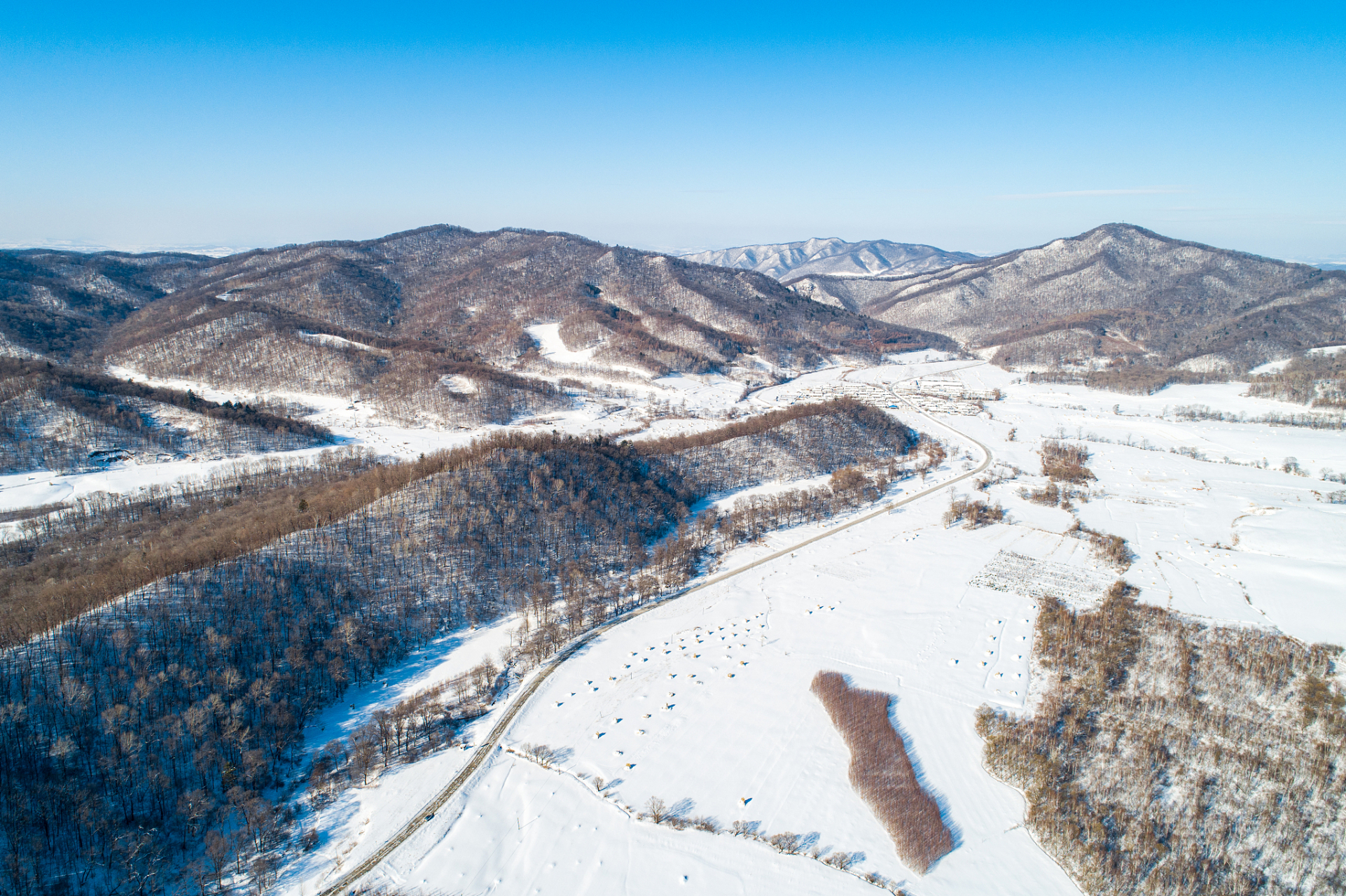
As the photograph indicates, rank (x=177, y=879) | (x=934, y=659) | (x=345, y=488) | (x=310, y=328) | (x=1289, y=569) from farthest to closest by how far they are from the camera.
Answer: (x=310, y=328) → (x=345, y=488) → (x=1289, y=569) → (x=934, y=659) → (x=177, y=879)

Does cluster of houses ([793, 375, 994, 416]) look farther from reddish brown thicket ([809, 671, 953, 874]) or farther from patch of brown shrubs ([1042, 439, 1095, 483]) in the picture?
reddish brown thicket ([809, 671, 953, 874])

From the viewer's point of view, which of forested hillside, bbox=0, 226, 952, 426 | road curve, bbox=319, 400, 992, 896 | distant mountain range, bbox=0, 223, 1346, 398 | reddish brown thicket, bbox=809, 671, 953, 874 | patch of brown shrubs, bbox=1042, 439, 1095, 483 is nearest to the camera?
road curve, bbox=319, 400, 992, 896

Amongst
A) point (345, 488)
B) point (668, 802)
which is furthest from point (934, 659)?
point (345, 488)

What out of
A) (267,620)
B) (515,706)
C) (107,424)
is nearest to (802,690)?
(515,706)

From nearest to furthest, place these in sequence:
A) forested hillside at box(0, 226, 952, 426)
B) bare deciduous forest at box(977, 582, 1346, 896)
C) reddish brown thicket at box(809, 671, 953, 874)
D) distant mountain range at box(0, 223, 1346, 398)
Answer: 1. bare deciduous forest at box(977, 582, 1346, 896)
2. reddish brown thicket at box(809, 671, 953, 874)
3. forested hillside at box(0, 226, 952, 426)
4. distant mountain range at box(0, 223, 1346, 398)

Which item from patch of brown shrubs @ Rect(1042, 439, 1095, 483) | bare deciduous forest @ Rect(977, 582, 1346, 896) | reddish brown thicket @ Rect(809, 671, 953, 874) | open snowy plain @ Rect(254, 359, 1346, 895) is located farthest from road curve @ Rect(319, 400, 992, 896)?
patch of brown shrubs @ Rect(1042, 439, 1095, 483)

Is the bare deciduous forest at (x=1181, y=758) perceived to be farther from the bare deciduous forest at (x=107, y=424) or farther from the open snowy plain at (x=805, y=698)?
the bare deciduous forest at (x=107, y=424)

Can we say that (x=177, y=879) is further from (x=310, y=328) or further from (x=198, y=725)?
(x=310, y=328)
